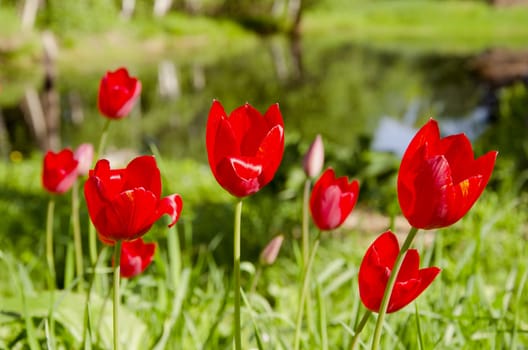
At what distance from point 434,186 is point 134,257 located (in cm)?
60

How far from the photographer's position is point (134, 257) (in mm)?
1122

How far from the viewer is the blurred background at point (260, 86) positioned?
4.88 m

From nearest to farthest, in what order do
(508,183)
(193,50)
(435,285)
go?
(435,285) < (508,183) < (193,50)

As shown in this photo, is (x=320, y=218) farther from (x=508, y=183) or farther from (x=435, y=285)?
(x=508, y=183)

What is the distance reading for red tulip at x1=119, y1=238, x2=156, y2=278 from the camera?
1119 millimetres

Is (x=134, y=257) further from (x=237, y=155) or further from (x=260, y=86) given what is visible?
(x=260, y=86)

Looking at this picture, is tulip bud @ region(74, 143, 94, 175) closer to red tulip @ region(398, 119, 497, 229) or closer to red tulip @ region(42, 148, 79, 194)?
red tulip @ region(42, 148, 79, 194)

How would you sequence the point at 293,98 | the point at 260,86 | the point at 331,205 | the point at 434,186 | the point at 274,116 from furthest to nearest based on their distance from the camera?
the point at 260,86 → the point at 293,98 → the point at 331,205 → the point at 274,116 → the point at 434,186

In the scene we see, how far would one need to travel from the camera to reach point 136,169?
0.80m

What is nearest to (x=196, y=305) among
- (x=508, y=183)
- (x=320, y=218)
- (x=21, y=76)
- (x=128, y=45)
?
(x=320, y=218)

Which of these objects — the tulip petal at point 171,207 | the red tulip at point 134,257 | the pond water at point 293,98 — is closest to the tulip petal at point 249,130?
the tulip petal at point 171,207

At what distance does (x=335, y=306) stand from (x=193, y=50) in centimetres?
2208

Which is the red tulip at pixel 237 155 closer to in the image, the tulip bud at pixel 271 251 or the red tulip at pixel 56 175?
the tulip bud at pixel 271 251

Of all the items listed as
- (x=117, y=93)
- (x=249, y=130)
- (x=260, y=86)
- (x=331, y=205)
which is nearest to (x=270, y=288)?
(x=117, y=93)
